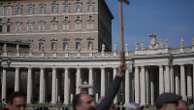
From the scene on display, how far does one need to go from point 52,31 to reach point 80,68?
59.4 ft

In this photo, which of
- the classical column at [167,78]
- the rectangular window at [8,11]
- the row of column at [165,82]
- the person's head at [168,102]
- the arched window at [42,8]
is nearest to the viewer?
the person's head at [168,102]

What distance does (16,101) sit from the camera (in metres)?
8.43

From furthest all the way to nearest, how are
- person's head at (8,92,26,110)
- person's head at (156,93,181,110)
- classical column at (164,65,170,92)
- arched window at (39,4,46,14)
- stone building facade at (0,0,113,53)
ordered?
arched window at (39,4,46,14)
stone building facade at (0,0,113,53)
classical column at (164,65,170,92)
person's head at (8,92,26,110)
person's head at (156,93,181,110)

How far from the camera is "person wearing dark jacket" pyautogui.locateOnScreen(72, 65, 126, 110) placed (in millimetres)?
7547

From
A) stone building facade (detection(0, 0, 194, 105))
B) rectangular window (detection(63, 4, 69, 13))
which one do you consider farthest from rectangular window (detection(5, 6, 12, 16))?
rectangular window (detection(63, 4, 69, 13))

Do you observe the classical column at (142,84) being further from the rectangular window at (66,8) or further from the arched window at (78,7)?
the rectangular window at (66,8)

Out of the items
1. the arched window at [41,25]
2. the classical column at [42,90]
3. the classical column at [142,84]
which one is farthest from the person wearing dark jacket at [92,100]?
the arched window at [41,25]

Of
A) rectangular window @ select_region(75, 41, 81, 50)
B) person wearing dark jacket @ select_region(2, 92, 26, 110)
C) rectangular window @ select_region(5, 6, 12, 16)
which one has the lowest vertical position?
person wearing dark jacket @ select_region(2, 92, 26, 110)

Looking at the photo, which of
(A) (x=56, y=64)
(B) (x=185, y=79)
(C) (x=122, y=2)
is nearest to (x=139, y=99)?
(B) (x=185, y=79)

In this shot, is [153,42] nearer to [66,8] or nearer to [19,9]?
[66,8]

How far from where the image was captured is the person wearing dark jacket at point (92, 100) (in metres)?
7.55

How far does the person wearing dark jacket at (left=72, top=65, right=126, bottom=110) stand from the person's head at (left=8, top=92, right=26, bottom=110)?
4.33ft

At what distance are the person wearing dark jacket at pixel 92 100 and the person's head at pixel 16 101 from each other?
4.33 feet

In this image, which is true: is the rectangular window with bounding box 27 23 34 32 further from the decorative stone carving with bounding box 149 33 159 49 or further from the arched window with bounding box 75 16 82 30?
the decorative stone carving with bounding box 149 33 159 49
